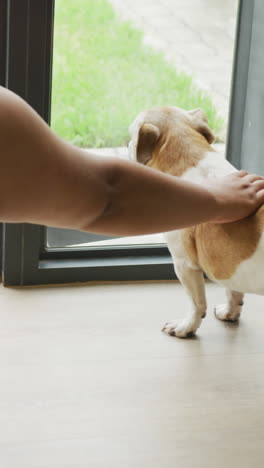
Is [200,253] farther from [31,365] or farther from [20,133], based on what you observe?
[20,133]

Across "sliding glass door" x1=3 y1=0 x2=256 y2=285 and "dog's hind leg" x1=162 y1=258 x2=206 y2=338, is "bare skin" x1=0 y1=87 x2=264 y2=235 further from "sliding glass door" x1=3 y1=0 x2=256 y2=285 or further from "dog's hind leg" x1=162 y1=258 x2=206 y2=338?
"sliding glass door" x1=3 y1=0 x2=256 y2=285

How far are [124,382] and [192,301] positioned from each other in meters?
0.32

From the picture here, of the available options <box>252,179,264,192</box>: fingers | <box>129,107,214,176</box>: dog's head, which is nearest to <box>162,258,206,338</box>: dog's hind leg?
<box>129,107,214,176</box>: dog's head

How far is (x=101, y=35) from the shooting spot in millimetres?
2146

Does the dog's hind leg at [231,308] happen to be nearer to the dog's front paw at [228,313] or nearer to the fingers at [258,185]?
the dog's front paw at [228,313]

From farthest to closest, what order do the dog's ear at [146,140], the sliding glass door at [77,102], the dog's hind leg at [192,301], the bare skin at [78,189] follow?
the sliding glass door at [77,102], the dog's hind leg at [192,301], the dog's ear at [146,140], the bare skin at [78,189]

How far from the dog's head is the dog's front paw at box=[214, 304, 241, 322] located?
0.50m

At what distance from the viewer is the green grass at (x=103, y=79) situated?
2.11 metres

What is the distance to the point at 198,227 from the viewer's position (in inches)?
69.1

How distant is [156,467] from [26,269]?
3.11 ft

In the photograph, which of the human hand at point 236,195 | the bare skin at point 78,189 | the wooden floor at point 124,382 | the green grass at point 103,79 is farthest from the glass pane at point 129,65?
the bare skin at point 78,189

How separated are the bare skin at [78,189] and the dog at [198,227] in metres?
0.30

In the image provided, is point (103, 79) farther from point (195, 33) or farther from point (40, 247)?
point (40, 247)

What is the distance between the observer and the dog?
1642 mm
